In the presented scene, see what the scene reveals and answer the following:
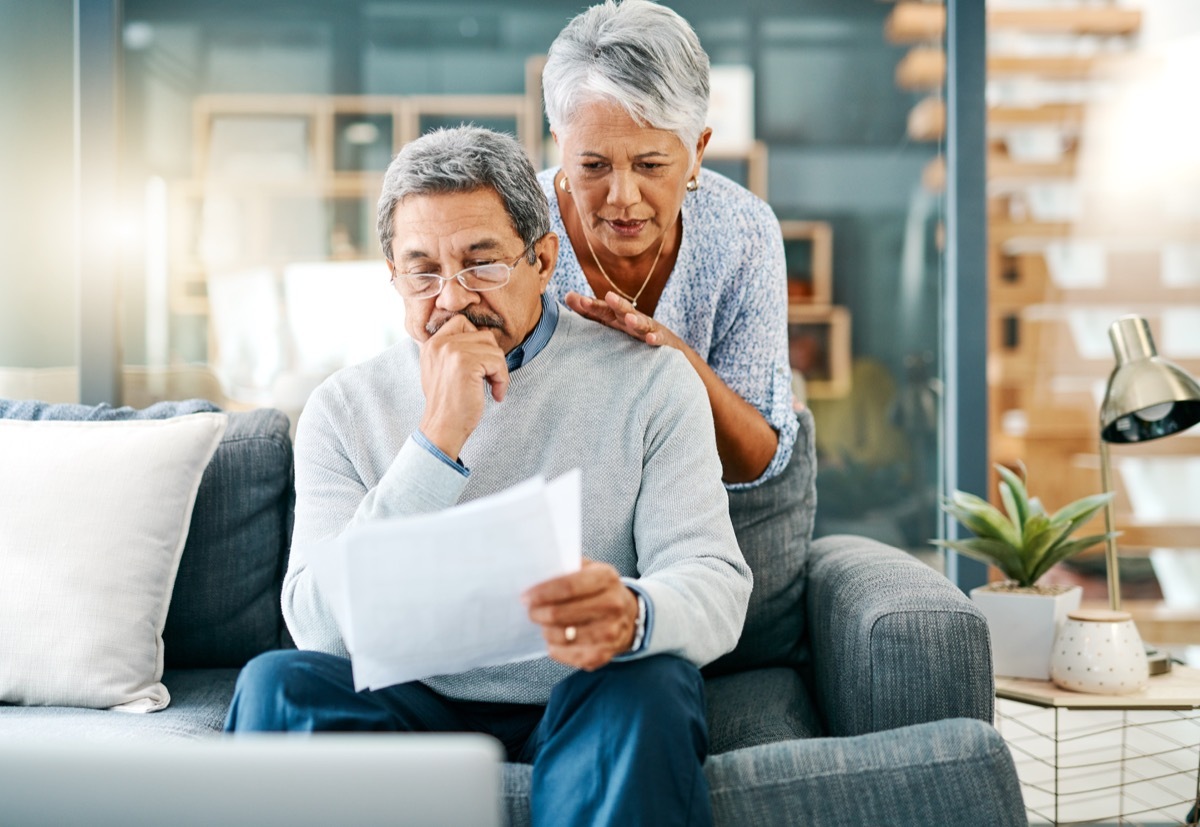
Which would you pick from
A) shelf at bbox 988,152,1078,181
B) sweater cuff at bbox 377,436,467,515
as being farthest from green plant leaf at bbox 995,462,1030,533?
shelf at bbox 988,152,1078,181

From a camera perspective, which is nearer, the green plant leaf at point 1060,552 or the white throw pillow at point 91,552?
the white throw pillow at point 91,552

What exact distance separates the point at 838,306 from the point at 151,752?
263 cm

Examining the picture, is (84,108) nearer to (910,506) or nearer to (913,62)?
(913,62)

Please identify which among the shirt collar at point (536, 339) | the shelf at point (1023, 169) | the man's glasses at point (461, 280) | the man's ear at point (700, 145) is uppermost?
the shelf at point (1023, 169)

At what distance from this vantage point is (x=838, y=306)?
309 centimetres

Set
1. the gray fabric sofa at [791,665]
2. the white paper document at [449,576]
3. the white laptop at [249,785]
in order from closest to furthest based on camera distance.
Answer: the white laptop at [249,785] < the white paper document at [449,576] < the gray fabric sofa at [791,665]

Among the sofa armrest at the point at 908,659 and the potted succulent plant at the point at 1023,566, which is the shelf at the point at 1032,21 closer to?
the potted succulent plant at the point at 1023,566

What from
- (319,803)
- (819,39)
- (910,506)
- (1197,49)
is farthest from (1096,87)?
(319,803)

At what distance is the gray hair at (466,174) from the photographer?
1481 mm

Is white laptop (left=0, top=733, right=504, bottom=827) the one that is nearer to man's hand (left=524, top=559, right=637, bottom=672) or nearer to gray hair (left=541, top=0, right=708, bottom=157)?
man's hand (left=524, top=559, right=637, bottom=672)

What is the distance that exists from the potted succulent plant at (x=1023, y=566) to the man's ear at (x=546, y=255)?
34.6 inches

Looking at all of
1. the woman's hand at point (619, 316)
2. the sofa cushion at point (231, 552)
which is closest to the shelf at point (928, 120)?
the woman's hand at point (619, 316)

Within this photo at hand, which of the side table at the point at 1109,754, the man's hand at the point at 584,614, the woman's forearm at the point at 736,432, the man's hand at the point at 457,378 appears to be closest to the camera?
the man's hand at the point at 584,614

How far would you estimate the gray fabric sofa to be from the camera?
1.25m
